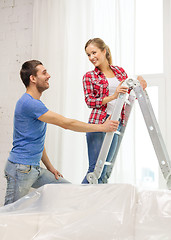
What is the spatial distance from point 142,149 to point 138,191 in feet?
3.88

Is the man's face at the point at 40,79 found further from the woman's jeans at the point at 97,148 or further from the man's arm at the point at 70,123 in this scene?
the woman's jeans at the point at 97,148

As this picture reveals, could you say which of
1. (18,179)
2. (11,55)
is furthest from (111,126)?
(11,55)

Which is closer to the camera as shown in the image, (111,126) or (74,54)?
(111,126)

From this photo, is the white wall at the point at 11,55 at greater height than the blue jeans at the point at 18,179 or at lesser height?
greater

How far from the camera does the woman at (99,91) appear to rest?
209cm

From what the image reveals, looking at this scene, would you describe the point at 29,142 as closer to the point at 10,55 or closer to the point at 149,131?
the point at 149,131

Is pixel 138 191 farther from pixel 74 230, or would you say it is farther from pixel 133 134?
pixel 133 134

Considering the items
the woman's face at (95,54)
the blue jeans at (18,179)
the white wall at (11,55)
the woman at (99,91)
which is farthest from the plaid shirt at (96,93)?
the white wall at (11,55)

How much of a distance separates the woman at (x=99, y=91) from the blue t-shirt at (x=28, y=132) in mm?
316

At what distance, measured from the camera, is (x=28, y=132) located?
82.0 inches

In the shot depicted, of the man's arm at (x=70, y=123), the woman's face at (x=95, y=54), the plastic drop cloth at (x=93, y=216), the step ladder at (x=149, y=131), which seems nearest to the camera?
the plastic drop cloth at (x=93, y=216)

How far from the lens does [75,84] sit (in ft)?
9.82

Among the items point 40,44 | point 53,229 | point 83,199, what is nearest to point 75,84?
point 40,44

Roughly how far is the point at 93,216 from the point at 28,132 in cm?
73
